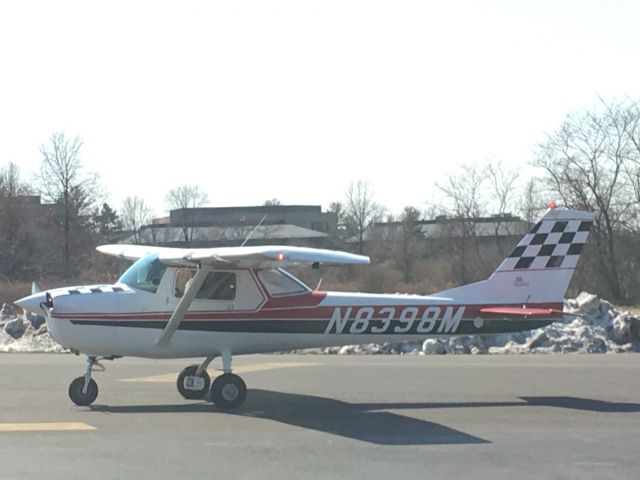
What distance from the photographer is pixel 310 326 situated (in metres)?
12.2

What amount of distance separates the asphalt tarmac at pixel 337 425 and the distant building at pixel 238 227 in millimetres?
44590

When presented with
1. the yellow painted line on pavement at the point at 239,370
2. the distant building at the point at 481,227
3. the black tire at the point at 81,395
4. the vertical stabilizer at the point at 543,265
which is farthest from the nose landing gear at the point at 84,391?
the distant building at the point at 481,227

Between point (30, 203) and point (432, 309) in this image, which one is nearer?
point (432, 309)

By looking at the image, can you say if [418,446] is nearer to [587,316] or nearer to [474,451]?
[474,451]

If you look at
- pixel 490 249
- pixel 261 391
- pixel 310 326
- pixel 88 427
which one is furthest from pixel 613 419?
pixel 490 249

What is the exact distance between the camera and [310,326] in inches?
482

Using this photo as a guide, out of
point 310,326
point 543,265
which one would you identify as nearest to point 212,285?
point 310,326

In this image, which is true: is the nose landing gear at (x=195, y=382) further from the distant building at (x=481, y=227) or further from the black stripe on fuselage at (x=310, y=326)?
the distant building at (x=481, y=227)

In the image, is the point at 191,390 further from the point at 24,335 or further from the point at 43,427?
the point at 24,335

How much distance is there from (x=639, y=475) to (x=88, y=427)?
5.81 meters

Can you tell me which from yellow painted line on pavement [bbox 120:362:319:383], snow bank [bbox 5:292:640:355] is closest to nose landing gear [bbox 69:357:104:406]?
yellow painted line on pavement [bbox 120:362:319:383]

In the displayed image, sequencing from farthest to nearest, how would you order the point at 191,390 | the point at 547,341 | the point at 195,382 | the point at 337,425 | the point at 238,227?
Answer: the point at 238,227 < the point at 547,341 < the point at 191,390 < the point at 195,382 < the point at 337,425

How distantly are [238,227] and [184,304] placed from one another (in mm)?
61489

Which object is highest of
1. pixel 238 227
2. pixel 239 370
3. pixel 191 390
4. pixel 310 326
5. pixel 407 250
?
pixel 238 227
